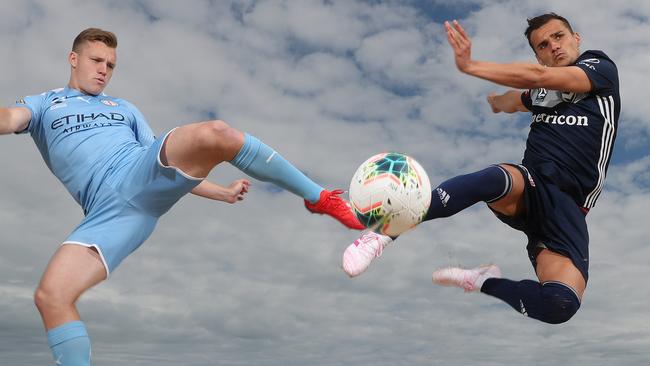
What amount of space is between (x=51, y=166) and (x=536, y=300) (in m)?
5.37

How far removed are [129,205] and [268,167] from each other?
1460mm

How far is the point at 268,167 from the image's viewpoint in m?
5.67

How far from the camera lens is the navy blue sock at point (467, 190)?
20.2 ft

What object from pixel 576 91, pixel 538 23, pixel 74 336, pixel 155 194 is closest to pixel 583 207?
pixel 576 91

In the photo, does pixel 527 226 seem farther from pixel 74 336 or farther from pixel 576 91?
pixel 74 336

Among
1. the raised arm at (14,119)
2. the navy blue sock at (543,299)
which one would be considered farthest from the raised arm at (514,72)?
the raised arm at (14,119)

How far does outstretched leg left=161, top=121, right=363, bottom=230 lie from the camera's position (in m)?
5.31

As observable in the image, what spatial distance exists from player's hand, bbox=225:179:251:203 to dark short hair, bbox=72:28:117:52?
223 cm

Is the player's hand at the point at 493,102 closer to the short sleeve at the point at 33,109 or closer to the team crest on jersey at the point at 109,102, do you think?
the team crest on jersey at the point at 109,102

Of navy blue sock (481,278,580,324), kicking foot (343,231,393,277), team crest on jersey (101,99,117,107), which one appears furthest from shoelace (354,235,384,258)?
team crest on jersey (101,99,117,107)

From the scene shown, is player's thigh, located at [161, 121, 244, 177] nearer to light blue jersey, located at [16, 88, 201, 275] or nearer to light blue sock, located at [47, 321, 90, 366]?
light blue jersey, located at [16, 88, 201, 275]

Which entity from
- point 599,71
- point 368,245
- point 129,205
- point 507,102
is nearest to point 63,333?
point 129,205

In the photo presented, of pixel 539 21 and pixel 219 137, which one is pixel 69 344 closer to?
pixel 219 137

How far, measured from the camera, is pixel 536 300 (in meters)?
6.31
